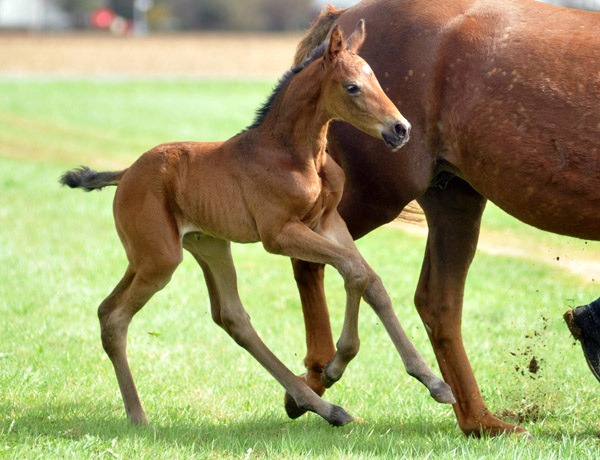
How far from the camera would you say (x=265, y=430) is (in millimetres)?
4430

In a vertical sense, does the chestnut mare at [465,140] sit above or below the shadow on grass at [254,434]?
above

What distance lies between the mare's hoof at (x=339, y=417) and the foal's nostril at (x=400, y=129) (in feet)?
4.20

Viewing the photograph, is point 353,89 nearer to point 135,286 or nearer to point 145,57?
point 135,286

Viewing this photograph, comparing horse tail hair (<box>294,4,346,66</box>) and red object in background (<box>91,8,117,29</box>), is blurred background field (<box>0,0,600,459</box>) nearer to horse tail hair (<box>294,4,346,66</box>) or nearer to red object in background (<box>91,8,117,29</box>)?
horse tail hair (<box>294,4,346,66</box>)

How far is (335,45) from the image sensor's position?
3.88 metres

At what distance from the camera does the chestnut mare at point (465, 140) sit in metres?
4.04

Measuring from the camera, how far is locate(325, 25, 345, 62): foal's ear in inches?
152

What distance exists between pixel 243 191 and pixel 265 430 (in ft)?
3.83

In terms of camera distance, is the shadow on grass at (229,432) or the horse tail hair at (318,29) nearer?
the shadow on grass at (229,432)

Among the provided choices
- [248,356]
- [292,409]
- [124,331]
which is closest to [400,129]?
[292,409]

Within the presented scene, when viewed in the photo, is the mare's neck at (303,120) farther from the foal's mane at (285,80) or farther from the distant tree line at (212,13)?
the distant tree line at (212,13)

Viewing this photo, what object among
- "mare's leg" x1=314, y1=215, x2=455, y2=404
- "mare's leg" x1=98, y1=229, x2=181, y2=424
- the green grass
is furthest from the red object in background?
"mare's leg" x1=314, y1=215, x2=455, y2=404

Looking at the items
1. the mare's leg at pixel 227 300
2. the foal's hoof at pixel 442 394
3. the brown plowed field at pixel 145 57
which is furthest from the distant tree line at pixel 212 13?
the foal's hoof at pixel 442 394

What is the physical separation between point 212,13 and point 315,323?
75.5 metres
